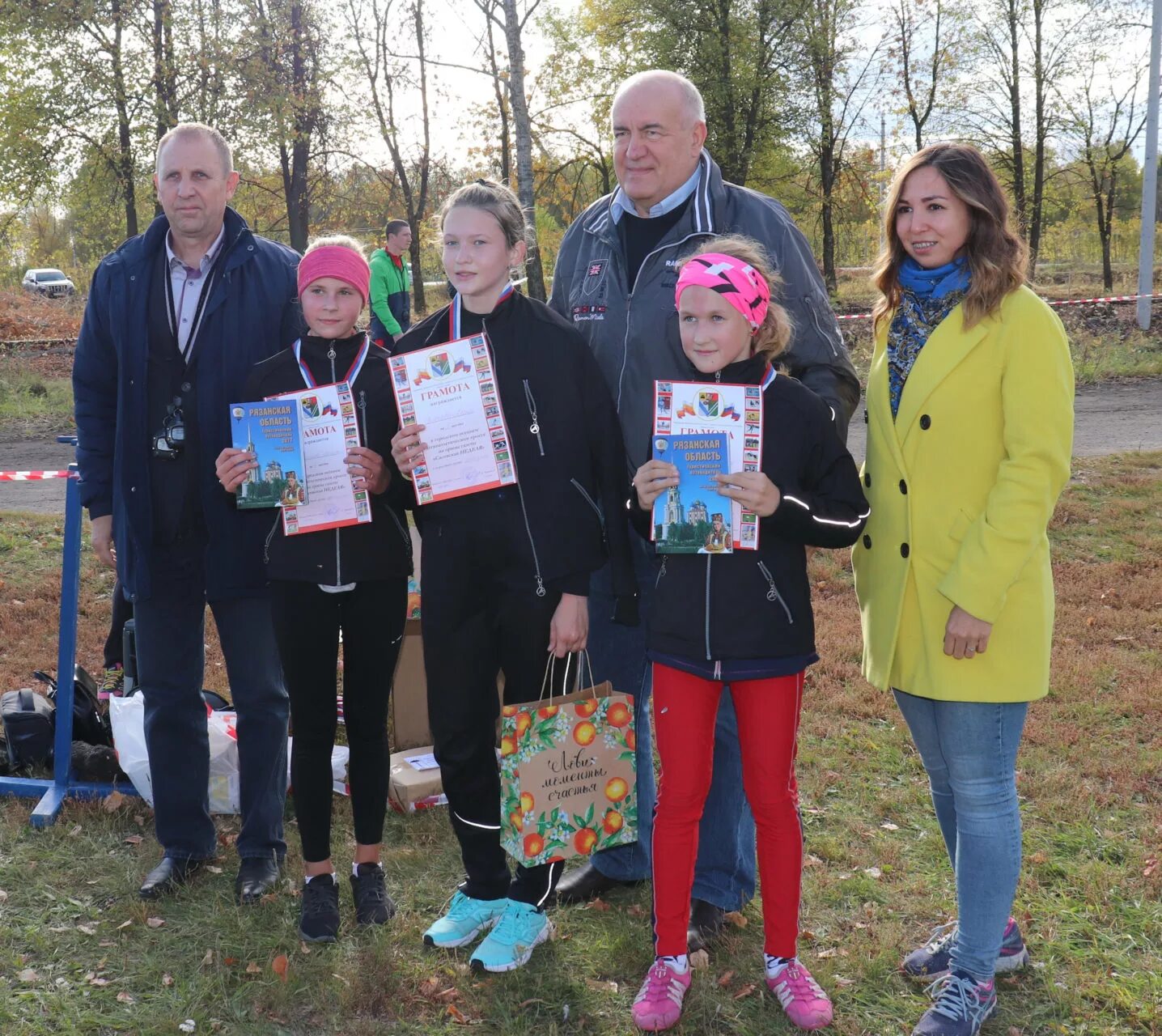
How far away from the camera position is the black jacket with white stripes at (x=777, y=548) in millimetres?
2820

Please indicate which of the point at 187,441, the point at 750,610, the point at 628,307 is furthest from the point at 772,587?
the point at 187,441

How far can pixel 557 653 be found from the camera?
3.15 m

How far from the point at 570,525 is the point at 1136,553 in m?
6.19

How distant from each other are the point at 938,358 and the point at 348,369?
1742mm

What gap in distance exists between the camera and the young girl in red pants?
282 centimetres

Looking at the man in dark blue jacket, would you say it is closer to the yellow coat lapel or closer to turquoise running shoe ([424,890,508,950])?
turquoise running shoe ([424,890,508,950])

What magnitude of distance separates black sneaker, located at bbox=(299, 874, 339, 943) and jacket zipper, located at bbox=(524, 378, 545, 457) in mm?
1679

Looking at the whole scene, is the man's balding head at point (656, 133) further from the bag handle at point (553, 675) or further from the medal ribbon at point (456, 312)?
the bag handle at point (553, 675)

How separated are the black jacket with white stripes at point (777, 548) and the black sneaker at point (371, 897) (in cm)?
150

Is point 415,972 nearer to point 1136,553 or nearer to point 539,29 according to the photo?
point 1136,553

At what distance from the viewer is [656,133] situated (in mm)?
3193

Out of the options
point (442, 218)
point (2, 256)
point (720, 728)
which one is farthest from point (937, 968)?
point (2, 256)

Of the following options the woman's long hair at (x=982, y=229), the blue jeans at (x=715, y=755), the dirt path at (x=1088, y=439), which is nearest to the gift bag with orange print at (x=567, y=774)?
the blue jeans at (x=715, y=755)

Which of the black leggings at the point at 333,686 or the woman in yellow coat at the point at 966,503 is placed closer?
the woman in yellow coat at the point at 966,503
